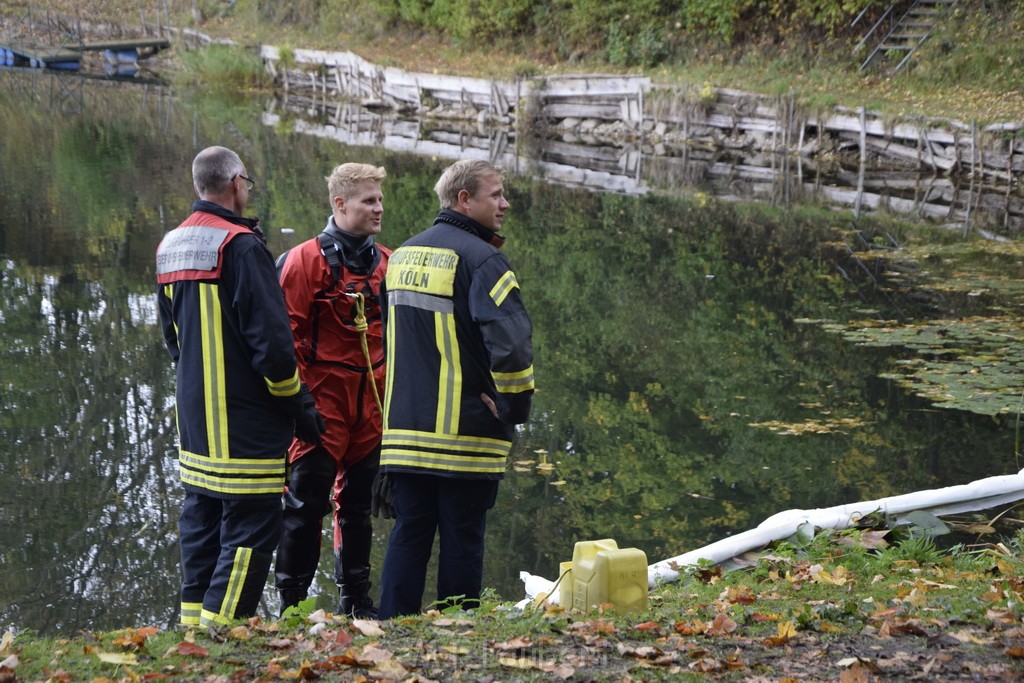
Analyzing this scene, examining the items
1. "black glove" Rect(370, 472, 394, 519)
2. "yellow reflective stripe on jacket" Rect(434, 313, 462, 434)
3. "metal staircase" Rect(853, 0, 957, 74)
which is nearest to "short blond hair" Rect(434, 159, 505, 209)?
"yellow reflective stripe on jacket" Rect(434, 313, 462, 434)

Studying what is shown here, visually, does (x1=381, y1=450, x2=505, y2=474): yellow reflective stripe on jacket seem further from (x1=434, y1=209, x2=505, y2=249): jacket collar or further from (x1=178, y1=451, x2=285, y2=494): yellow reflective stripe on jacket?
(x1=434, y1=209, x2=505, y2=249): jacket collar

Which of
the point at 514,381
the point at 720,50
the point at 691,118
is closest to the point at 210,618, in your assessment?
the point at 514,381

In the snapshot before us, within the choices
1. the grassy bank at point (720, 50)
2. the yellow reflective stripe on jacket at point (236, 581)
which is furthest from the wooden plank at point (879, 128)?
the yellow reflective stripe on jacket at point (236, 581)

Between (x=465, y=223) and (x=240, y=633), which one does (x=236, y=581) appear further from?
(x=465, y=223)

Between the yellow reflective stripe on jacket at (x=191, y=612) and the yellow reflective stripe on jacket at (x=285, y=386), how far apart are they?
3.20 feet

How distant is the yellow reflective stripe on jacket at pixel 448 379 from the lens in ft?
15.8

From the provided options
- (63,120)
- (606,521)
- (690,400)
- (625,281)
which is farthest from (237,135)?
(606,521)

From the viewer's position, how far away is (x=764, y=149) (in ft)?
93.4

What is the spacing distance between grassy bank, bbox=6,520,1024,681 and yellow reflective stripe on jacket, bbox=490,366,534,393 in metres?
0.93

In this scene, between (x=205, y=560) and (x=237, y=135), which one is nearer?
(x=205, y=560)

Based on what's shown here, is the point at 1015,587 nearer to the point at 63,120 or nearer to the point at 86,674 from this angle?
the point at 86,674

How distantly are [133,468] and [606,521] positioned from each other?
3274mm

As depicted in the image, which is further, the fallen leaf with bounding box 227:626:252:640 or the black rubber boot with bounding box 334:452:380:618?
the black rubber boot with bounding box 334:452:380:618

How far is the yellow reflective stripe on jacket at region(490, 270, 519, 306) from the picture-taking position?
15.4 ft
